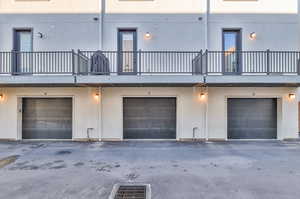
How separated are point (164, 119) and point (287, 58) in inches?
248

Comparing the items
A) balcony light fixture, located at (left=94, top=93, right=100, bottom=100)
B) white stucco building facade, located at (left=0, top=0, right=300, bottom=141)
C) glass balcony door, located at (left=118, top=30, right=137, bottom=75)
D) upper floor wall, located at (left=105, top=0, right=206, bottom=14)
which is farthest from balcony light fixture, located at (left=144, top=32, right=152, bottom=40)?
balcony light fixture, located at (left=94, top=93, right=100, bottom=100)

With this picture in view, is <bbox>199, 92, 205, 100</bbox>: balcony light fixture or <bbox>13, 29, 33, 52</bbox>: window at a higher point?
<bbox>13, 29, 33, 52</bbox>: window

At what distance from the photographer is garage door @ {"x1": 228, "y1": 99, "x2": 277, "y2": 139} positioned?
421 inches

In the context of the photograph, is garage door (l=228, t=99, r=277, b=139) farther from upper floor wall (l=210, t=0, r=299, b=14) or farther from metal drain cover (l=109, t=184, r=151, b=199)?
metal drain cover (l=109, t=184, r=151, b=199)

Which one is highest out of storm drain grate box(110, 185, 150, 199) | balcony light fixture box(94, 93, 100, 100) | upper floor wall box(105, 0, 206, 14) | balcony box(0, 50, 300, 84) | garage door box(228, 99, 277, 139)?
upper floor wall box(105, 0, 206, 14)

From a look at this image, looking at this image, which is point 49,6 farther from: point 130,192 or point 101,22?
point 130,192

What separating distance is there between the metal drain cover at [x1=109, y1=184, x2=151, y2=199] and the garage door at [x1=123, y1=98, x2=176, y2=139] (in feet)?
18.6

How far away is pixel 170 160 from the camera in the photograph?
7.09 meters

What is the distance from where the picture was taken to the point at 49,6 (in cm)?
1047

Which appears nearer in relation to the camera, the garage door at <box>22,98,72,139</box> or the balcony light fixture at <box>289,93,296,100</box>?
the balcony light fixture at <box>289,93,296,100</box>

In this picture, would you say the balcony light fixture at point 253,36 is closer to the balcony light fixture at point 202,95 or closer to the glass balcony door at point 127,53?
the balcony light fixture at point 202,95

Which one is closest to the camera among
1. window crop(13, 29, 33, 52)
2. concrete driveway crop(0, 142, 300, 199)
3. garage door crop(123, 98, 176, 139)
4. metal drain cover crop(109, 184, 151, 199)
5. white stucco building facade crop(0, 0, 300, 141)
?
metal drain cover crop(109, 184, 151, 199)

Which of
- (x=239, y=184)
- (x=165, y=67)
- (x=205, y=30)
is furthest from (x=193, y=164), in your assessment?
(x=205, y=30)

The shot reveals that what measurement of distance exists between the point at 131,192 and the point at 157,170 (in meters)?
1.55
